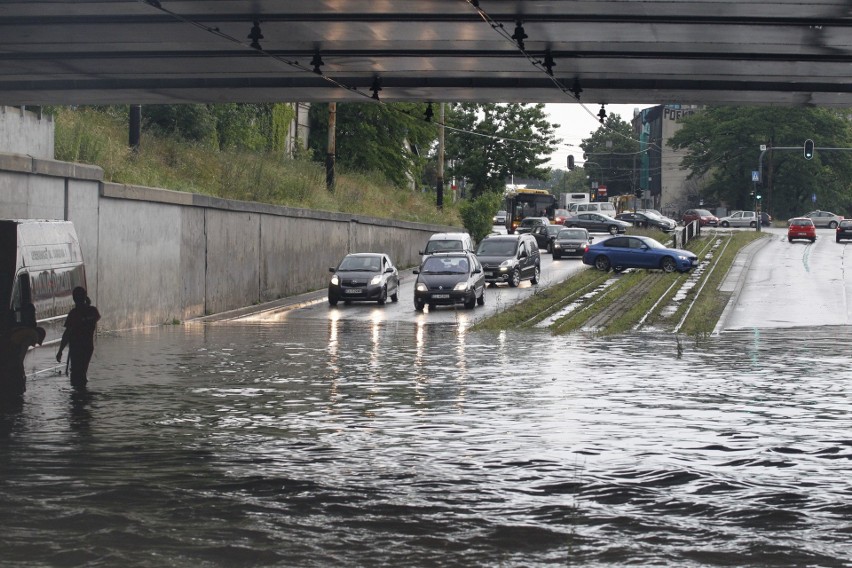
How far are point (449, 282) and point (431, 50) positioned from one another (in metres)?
18.9

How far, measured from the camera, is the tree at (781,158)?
373 feet

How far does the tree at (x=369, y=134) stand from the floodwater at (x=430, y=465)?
50392mm

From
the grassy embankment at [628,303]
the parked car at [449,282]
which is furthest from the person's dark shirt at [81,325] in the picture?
the parked car at [449,282]

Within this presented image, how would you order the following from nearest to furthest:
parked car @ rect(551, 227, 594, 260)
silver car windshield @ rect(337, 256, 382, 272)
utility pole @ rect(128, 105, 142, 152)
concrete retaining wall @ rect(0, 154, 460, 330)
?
concrete retaining wall @ rect(0, 154, 460, 330) → silver car windshield @ rect(337, 256, 382, 272) → utility pole @ rect(128, 105, 142, 152) → parked car @ rect(551, 227, 594, 260)

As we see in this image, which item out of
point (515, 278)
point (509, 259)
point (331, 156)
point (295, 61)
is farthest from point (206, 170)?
point (295, 61)

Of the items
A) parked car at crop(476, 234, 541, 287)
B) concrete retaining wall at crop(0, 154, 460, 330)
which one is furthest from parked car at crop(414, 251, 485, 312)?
parked car at crop(476, 234, 541, 287)

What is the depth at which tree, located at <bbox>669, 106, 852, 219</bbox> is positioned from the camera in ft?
373

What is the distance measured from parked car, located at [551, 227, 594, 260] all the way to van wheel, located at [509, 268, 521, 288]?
17668 mm

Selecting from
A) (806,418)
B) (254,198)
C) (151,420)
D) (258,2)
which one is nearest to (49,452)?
(151,420)

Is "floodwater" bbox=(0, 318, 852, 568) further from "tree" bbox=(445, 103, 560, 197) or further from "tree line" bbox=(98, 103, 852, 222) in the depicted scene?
"tree" bbox=(445, 103, 560, 197)

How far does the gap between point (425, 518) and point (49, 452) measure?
4.74 metres

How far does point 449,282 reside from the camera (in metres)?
38.1

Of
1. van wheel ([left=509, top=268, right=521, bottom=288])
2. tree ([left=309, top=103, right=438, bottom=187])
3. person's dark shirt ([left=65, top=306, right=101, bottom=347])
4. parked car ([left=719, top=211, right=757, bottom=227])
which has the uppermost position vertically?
tree ([left=309, top=103, right=438, bottom=187])

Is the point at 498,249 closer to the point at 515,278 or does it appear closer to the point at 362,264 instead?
the point at 515,278
